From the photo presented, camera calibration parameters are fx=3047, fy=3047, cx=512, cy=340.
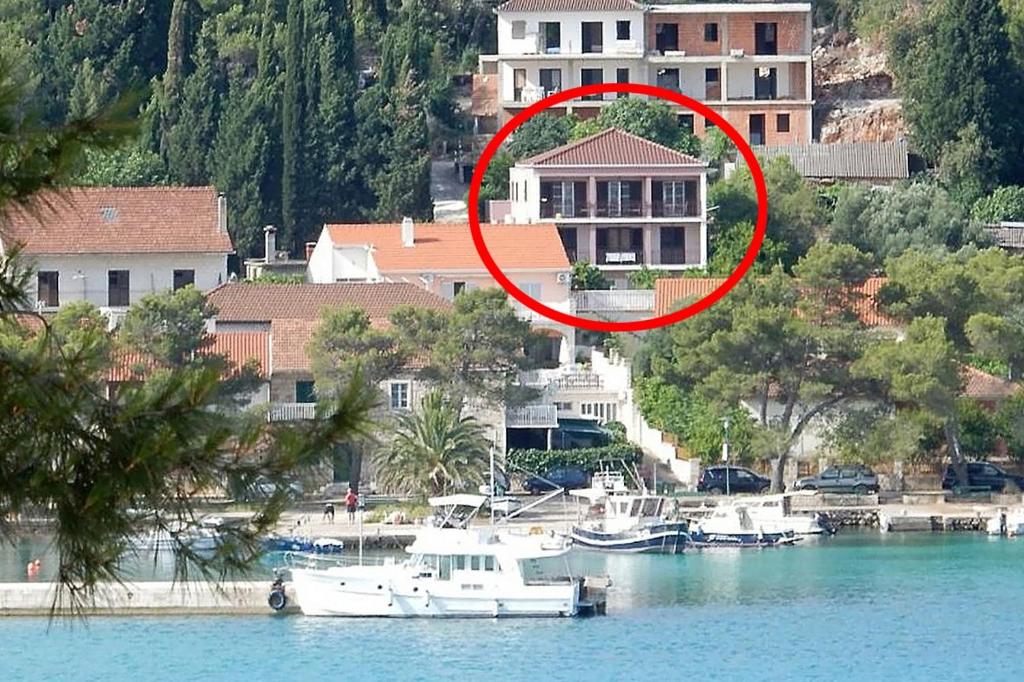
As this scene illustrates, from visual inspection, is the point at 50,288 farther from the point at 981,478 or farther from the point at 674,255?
the point at 981,478

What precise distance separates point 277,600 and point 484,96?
73.2 feet

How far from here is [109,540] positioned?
650 centimetres

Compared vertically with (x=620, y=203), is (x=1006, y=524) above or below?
below

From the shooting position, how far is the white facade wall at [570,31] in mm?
50406

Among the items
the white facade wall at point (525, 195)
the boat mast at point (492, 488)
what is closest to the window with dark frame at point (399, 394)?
the boat mast at point (492, 488)

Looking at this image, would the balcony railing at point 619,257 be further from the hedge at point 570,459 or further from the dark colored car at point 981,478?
the dark colored car at point 981,478

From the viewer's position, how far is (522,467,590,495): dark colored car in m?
35.8

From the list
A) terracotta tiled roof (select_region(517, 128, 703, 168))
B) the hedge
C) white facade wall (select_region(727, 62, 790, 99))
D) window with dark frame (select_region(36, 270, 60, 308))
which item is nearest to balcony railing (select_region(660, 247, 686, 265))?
terracotta tiled roof (select_region(517, 128, 703, 168))

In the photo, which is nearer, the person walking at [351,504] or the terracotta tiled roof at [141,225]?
the person walking at [351,504]

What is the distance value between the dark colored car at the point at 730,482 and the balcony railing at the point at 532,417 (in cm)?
191

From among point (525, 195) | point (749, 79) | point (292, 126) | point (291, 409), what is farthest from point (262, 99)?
point (291, 409)

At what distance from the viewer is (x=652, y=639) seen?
28438mm

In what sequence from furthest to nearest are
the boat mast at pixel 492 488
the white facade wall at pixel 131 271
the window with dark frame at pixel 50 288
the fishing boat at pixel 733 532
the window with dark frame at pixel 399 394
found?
the white facade wall at pixel 131 271 < the window with dark frame at pixel 50 288 < the window with dark frame at pixel 399 394 < the fishing boat at pixel 733 532 < the boat mast at pixel 492 488

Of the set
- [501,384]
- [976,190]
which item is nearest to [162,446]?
[501,384]
